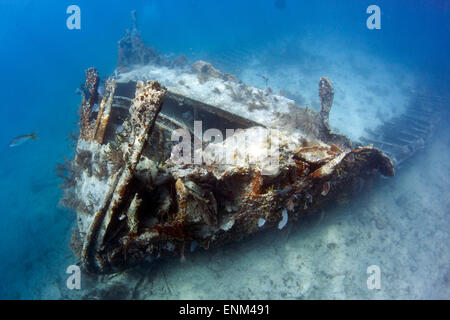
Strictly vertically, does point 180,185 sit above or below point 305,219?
above

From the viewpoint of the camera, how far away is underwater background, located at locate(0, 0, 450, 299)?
397 cm

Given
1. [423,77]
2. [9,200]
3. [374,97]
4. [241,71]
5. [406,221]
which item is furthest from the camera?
[423,77]

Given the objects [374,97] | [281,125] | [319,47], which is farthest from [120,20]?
[281,125]

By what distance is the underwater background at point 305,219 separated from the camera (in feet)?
13.0

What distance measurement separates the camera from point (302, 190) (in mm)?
3598

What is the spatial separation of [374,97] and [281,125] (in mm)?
15586

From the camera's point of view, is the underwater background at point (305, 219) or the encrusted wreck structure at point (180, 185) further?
the underwater background at point (305, 219)

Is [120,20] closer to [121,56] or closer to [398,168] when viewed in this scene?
[121,56]

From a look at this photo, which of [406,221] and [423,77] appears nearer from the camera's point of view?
[406,221]

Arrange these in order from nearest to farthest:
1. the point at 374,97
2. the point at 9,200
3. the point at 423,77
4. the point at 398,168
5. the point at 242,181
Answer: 1. the point at 242,181
2. the point at 398,168
3. the point at 9,200
4. the point at 374,97
5. the point at 423,77

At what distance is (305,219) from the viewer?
4707 millimetres

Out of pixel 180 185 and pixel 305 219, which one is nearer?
pixel 180 185

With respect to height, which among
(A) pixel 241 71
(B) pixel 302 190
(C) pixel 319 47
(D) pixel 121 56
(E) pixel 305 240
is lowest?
(E) pixel 305 240

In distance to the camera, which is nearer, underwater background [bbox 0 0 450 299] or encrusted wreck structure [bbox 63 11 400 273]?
encrusted wreck structure [bbox 63 11 400 273]
